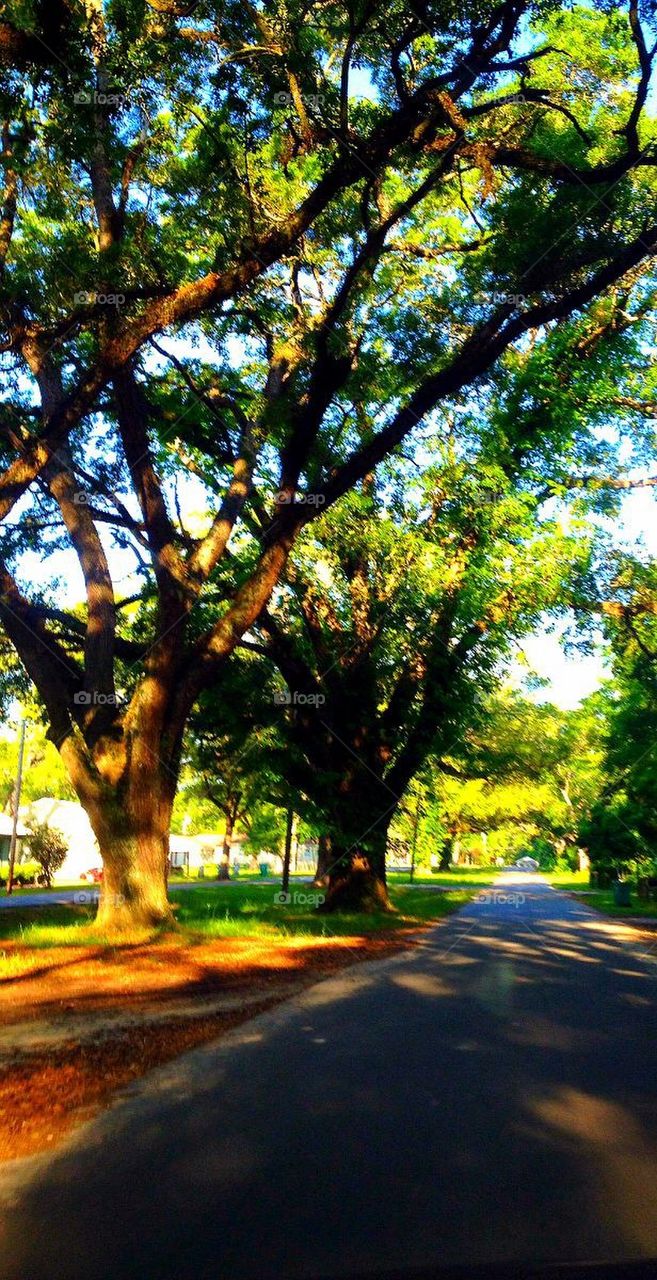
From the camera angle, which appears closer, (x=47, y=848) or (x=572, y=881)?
(x=47, y=848)

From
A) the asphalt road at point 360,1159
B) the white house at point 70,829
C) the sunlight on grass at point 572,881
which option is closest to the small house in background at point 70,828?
the white house at point 70,829

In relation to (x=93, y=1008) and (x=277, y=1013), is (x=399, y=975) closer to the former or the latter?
(x=277, y=1013)

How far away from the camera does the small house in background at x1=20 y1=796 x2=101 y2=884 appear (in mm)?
58906

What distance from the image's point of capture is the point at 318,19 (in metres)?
13.0

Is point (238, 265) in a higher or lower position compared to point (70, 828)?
higher

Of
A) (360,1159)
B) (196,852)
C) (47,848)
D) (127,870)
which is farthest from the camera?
(196,852)

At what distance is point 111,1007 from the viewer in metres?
10.7

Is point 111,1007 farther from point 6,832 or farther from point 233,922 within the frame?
point 6,832

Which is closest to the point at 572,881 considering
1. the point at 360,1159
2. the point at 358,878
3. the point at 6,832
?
the point at 6,832

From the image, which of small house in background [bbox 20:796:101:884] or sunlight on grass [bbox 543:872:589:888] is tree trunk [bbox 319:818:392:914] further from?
sunlight on grass [bbox 543:872:589:888]

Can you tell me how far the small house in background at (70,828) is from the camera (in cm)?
5891

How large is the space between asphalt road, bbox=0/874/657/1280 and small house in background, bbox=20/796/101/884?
47.8 m

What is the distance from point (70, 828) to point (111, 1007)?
54.2 meters

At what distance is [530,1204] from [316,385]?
13.0 metres
